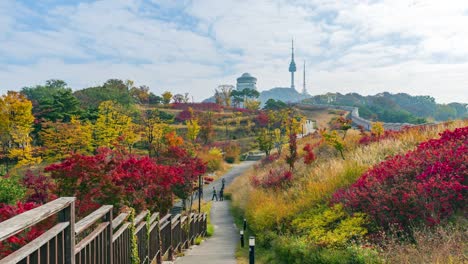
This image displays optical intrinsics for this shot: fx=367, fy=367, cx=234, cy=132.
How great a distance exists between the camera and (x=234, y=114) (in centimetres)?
8056

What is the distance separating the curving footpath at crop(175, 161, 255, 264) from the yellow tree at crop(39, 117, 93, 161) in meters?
13.4

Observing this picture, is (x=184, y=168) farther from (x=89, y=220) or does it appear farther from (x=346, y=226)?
(x=89, y=220)

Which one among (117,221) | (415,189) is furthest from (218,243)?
(117,221)

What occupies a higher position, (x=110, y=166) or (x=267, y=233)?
(x=110, y=166)

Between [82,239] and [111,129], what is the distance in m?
37.0

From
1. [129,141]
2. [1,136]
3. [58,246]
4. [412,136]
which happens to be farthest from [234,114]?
[58,246]

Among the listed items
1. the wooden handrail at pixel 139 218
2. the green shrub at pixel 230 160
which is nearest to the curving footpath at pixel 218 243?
the wooden handrail at pixel 139 218

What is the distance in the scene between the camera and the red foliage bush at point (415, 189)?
7926mm

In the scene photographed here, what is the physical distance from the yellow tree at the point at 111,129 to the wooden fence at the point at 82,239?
3150 cm

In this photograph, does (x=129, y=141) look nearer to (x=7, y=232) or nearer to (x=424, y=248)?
(x=424, y=248)

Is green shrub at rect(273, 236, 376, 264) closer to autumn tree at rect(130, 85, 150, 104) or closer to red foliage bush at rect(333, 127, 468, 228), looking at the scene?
red foliage bush at rect(333, 127, 468, 228)

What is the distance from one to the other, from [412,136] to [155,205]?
10.8m

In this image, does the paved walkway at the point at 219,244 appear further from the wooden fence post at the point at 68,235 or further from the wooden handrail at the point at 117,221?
the wooden fence post at the point at 68,235

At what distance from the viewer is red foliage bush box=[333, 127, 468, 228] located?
7.93 m
